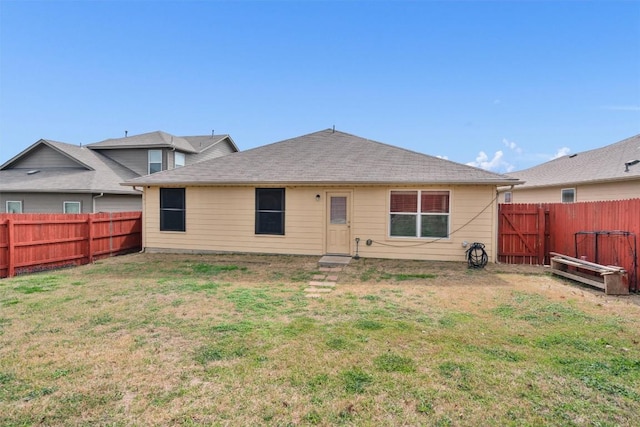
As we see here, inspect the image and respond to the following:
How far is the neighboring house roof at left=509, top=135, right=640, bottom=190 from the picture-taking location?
11.8m

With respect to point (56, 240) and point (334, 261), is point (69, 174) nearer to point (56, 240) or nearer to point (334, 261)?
point (56, 240)

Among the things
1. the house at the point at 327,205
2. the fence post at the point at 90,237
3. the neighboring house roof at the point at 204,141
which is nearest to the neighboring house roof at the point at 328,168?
the house at the point at 327,205

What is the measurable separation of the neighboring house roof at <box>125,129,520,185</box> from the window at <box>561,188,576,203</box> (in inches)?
296

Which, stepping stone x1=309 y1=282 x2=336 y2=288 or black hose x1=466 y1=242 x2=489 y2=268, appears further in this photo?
black hose x1=466 y1=242 x2=489 y2=268

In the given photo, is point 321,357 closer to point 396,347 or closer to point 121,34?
point 396,347

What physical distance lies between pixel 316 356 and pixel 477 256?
7030 millimetres

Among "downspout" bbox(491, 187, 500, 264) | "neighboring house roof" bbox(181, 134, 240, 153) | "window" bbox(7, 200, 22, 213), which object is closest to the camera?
"downspout" bbox(491, 187, 500, 264)

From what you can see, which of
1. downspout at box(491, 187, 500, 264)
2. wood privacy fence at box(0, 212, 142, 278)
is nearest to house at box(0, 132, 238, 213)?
wood privacy fence at box(0, 212, 142, 278)

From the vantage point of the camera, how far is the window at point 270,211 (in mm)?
10359

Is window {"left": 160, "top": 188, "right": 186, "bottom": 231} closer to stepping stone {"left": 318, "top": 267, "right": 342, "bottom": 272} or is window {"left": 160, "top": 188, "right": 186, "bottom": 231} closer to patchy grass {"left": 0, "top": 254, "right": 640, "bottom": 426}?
patchy grass {"left": 0, "top": 254, "right": 640, "bottom": 426}

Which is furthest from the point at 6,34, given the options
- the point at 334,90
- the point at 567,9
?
the point at 567,9

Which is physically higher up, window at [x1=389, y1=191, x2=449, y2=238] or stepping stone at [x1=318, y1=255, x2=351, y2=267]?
window at [x1=389, y1=191, x2=449, y2=238]

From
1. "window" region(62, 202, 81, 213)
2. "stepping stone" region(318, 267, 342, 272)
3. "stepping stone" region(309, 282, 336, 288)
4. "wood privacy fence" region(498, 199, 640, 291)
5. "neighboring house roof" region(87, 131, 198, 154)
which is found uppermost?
"neighboring house roof" region(87, 131, 198, 154)

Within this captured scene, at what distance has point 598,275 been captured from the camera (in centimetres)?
689
